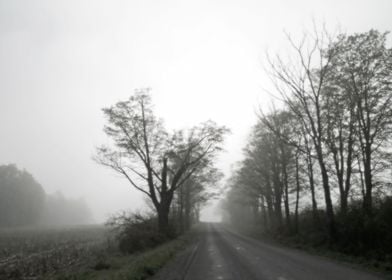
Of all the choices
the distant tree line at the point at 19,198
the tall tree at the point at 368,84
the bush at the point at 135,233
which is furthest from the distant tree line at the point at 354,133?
the distant tree line at the point at 19,198

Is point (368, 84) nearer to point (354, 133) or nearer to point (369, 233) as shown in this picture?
point (354, 133)

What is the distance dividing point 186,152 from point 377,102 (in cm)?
1753

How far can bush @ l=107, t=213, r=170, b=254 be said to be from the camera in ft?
67.2

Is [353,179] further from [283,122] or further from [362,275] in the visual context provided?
[362,275]

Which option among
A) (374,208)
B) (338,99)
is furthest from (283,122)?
(374,208)

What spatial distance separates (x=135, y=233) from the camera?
69.6ft

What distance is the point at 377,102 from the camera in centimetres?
1845

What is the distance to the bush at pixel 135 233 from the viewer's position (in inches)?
806

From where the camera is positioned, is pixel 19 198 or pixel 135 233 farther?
pixel 19 198

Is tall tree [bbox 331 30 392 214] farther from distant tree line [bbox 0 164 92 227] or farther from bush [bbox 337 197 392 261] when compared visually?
distant tree line [bbox 0 164 92 227]

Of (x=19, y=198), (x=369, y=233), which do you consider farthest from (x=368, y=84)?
(x=19, y=198)

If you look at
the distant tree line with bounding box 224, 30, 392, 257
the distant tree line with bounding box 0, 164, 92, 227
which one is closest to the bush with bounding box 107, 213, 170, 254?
the distant tree line with bounding box 224, 30, 392, 257

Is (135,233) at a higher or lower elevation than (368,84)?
lower

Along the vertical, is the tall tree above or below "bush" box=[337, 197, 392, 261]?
above
